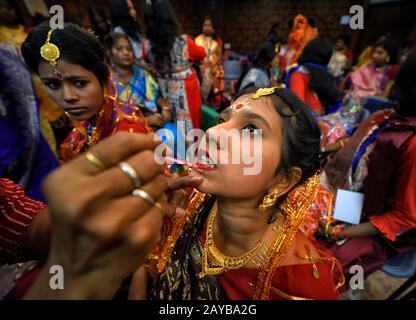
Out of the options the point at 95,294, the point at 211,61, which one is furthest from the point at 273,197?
the point at 211,61

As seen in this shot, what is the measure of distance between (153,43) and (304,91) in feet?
5.90

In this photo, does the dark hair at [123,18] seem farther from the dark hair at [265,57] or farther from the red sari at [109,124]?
the dark hair at [265,57]

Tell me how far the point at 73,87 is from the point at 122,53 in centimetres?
132

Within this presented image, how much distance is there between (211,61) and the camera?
4.79 meters

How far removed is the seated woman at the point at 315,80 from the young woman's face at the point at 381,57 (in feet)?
7.59

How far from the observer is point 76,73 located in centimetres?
119

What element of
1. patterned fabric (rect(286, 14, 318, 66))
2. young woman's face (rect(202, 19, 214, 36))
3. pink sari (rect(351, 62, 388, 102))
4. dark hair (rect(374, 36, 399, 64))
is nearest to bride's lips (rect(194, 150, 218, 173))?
Answer: pink sari (rect(351, 62, 388, 102))

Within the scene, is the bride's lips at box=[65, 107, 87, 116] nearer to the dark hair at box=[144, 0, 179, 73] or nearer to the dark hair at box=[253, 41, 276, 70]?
the dark hair at box=[144, 0, 179, 73]

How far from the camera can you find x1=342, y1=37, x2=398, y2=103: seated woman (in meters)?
4.01

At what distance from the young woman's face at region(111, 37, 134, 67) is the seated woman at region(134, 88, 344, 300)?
1.87 metres

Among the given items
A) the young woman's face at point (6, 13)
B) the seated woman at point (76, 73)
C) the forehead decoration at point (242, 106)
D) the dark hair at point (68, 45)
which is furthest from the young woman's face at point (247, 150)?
the young woman's face at point (6, 13)

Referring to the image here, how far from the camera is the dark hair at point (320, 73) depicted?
2457 mm

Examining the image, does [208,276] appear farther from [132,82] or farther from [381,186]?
[132,82]

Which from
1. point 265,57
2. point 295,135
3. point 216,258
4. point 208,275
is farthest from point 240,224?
point 265,57
